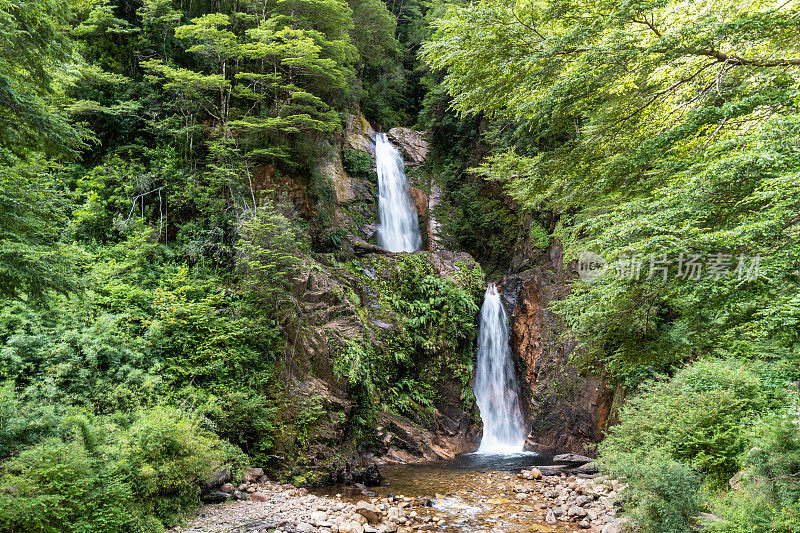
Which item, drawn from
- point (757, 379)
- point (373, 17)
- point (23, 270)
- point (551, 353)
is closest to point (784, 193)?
point (757, 379)

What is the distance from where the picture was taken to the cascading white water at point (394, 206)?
17812 mm

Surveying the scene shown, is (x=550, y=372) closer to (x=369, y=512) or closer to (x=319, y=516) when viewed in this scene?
(x=369, y=512)

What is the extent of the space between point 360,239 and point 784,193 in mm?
13488

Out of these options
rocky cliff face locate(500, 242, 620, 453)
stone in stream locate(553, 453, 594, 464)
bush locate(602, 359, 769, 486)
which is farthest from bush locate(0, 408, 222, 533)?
rocky cliff face locate(500, 242, 620, 453)

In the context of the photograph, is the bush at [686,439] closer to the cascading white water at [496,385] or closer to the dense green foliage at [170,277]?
the dense green foliage at [170,277]

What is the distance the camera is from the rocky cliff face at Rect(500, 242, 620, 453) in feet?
42.2

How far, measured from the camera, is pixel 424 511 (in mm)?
7289

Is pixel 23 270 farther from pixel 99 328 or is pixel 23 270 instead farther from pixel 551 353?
pixel 551 353

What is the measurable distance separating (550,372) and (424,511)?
353 inches

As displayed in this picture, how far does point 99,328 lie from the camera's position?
304 inches

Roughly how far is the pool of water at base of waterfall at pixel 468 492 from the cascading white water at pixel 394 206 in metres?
9.23

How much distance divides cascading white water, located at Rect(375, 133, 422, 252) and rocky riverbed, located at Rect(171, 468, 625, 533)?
1087 cm

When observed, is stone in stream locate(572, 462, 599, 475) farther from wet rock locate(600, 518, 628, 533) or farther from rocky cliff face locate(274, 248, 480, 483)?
rocky cliff face locate(274, 248, 480, 483)

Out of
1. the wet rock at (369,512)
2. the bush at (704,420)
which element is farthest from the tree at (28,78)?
the bush at (704,420)
